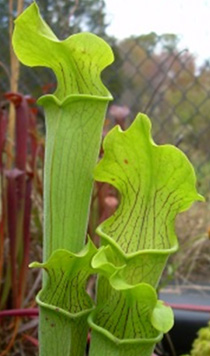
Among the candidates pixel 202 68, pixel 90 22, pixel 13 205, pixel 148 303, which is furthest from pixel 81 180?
pixel 202 68

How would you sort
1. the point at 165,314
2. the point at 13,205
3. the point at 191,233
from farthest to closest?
the point at 191,233, the point at 13,205, the point at 165,314

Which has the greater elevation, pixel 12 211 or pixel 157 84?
pixel 157 84

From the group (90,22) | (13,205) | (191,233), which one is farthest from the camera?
(90,22)

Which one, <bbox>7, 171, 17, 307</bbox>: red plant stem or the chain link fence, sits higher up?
the chain link fence

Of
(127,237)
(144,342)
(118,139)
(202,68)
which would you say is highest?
(202,68)

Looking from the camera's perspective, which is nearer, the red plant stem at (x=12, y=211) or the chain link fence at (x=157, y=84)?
the red plant stem at (x=12, y=211)

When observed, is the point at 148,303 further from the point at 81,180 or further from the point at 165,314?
the point at 81,180

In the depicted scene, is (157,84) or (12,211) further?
(157,84)

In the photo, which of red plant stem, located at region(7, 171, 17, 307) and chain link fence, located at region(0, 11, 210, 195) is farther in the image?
chain link fence, located at region(0, 11, 210, 195)

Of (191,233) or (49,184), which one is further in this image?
(191,233)

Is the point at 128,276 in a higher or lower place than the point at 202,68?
lower

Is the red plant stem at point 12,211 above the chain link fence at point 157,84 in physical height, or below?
below
